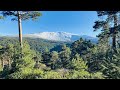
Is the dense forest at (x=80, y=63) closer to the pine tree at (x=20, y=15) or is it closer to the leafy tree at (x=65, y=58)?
the pine tree at (x=20, y=15)

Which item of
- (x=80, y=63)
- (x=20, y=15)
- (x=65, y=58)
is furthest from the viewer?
(x=65, y=58)

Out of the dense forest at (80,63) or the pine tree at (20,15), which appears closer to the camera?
the dense forest at (80,63)

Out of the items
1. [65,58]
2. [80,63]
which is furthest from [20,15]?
[65,58]

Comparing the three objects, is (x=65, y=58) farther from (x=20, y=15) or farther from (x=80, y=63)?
(x=80, y=63)

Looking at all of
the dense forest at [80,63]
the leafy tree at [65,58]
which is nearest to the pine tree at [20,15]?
the dense forest at [80,63]

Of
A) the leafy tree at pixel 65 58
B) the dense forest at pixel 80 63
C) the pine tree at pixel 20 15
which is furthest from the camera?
the leafy tree at pixel 65 58

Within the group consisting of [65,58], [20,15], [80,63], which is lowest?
[80,63]

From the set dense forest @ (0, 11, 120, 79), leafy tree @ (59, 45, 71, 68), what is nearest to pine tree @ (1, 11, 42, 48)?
dense forest @ (0, 11, 120, 79)

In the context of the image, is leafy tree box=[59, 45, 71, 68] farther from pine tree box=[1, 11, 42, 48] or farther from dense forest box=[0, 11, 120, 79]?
pine tree box=[1, 11, 42, 48]

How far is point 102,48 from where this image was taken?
63.8ft

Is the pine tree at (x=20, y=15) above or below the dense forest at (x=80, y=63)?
above

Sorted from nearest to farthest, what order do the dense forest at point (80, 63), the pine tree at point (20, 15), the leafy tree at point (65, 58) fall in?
1. the dense forest at point (80, 63)
2. the pine tree at point (20, 15)
3. the leafy tree at point (65, 58)

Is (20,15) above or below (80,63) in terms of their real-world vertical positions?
above
